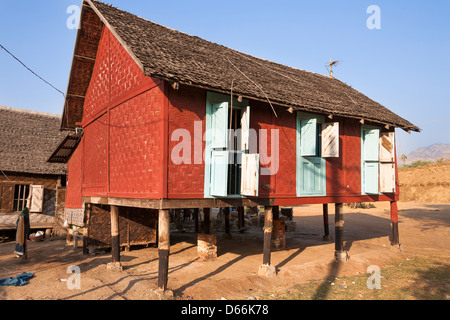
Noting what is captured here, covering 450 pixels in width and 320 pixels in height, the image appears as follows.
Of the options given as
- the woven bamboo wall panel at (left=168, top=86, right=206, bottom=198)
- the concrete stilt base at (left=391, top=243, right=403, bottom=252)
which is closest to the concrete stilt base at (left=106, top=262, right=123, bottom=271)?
the woven bamboo wall panel at (left=168, top=86, right=206, bottom=198)

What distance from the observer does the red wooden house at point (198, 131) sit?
8.31 meters

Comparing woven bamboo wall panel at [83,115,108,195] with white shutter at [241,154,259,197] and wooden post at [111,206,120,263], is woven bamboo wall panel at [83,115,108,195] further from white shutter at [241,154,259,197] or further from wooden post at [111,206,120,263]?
white shutter at [241,154,259,197]

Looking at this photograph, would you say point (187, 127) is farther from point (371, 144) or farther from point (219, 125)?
point (371, 144)

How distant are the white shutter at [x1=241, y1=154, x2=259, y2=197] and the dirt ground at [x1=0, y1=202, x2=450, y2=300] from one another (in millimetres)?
2484

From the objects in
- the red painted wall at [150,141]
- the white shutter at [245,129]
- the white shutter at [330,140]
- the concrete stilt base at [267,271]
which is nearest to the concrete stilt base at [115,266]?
the red painted wall at [150,141]

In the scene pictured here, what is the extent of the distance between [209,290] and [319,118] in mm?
6710

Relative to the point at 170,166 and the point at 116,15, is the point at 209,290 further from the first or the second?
the point at 116,15

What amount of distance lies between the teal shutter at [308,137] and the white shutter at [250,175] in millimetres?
2885

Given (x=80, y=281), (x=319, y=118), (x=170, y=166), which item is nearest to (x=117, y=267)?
(x=80, y=281)

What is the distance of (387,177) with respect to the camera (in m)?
12.8

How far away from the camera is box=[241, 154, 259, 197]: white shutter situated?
8.57 m

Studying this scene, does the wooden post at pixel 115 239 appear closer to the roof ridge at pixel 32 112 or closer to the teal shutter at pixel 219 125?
the teal shutter at pixel 219 125

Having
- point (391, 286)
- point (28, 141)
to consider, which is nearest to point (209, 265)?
point (391, 286)

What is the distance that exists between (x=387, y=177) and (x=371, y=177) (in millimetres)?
558
